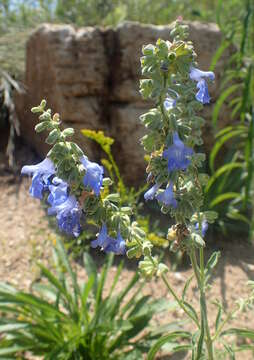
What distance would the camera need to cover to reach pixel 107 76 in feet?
11.7

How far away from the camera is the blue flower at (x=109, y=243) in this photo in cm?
114

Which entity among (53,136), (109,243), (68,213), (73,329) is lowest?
(73,329)

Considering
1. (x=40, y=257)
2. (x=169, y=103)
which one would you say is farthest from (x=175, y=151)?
(x=40, y=257)

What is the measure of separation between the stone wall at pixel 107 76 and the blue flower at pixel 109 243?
245cm

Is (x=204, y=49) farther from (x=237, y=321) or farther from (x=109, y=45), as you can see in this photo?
(x=237, y=321)

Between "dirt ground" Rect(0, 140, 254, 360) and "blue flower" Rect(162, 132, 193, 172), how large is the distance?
1.82 meters

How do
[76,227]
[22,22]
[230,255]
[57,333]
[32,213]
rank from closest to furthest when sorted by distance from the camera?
[76,227], [57,333], [230,255], [32,213], [22,22]

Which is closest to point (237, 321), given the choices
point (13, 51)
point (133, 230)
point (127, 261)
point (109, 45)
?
point (127, 261)

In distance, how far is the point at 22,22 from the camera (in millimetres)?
4922

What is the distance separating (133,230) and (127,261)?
6.74 feet

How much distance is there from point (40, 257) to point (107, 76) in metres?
1.76

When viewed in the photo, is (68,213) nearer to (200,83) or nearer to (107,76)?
(200,83)

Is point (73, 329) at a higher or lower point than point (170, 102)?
lower

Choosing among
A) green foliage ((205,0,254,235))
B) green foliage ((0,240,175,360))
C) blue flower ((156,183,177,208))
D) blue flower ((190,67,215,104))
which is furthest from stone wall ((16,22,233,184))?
blue flower ((156,183,177,208))
